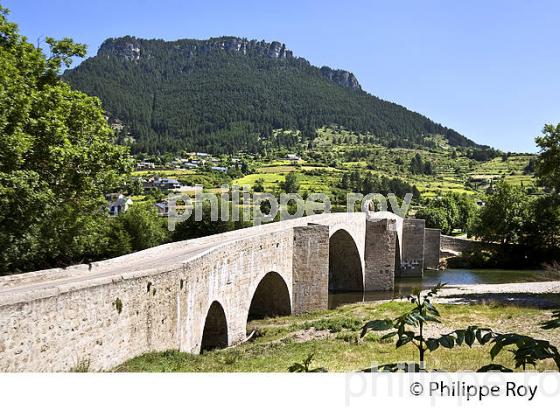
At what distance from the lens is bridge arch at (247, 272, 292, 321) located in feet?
68.3

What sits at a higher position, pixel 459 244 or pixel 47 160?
pixel 47 160

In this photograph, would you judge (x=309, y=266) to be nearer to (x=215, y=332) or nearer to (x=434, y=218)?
(x=215, y=332)

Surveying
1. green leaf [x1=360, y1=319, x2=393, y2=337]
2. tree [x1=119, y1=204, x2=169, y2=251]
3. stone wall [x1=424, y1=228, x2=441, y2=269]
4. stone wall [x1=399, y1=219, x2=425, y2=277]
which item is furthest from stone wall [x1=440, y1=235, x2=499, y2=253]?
green leaf [x1=360, y1=319, x2=393, y2=337]

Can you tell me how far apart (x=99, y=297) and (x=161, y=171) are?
67.9 metres

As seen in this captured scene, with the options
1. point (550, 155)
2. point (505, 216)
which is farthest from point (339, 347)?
point (505, 216)

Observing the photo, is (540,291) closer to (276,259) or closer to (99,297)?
(276,259)

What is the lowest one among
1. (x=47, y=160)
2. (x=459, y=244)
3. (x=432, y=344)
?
(x=459, y=244)

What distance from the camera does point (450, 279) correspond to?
1412 inches

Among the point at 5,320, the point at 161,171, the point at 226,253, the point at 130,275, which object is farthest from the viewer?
the point at 161,171

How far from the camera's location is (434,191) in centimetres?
6788

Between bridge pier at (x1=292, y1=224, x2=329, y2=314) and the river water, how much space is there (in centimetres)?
479

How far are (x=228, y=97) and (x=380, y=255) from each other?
73.7 metres

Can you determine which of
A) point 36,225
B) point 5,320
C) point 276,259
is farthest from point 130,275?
point 276,259

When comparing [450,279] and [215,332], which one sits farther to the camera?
[450,279]
